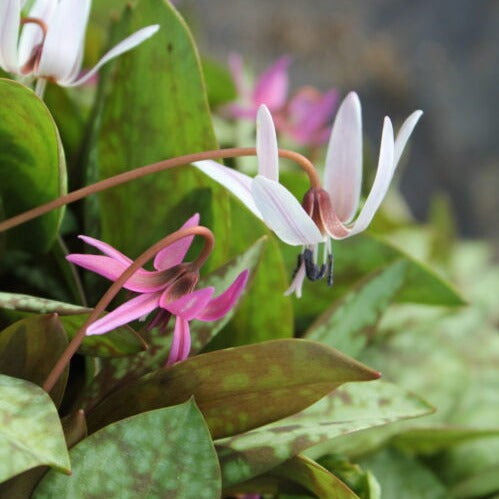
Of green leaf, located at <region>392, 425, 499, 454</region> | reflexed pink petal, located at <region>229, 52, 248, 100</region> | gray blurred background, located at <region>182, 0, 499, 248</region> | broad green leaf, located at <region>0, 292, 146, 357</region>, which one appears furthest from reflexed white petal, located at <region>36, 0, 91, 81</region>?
gray blurred background, located at <region>182, 0, 499, 248</region>

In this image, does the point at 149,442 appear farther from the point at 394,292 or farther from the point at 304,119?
the point at 304,119

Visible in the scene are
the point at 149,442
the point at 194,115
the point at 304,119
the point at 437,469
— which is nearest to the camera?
the point at 149,442

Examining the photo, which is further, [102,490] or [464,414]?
[464,414]

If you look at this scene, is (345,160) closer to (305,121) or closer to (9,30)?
(9,30)

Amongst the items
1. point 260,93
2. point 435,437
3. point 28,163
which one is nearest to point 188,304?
point 28,163

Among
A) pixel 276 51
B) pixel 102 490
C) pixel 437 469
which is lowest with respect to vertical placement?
A: pixel 276 51

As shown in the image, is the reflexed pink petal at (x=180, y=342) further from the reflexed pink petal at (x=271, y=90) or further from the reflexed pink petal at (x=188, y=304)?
the reflexed pink petal at (x=271, y=90)

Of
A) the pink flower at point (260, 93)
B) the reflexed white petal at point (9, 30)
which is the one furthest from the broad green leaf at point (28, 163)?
the pink flower at point (260, 93)

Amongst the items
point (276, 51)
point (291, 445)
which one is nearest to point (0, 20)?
point (291, 445)

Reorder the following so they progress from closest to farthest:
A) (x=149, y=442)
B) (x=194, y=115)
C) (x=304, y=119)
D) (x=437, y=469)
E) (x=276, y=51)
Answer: (x=149, y=442) < (x=194, y=115) < (x=437, y=469) < (x=304, y=119) < (x=276, y=51)
